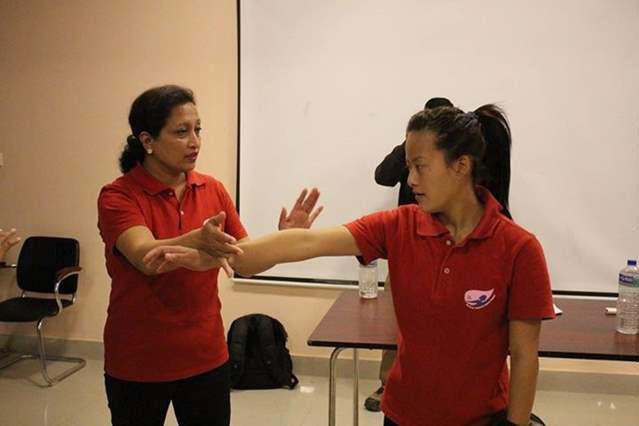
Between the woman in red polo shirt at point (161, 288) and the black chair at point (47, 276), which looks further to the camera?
the black chair at point (47, 276)

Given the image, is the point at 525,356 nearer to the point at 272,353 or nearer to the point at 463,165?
the point at 463,165

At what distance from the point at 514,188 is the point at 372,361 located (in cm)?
138

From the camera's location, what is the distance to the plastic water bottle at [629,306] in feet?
6.46

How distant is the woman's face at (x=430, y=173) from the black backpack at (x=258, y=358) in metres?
2.38

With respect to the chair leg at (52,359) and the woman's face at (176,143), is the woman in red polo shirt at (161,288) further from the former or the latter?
the chair leg at (52,359)

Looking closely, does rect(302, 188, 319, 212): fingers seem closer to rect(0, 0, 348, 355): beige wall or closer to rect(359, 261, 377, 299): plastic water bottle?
rect(359, 261, 377, 299): plastic water bottle

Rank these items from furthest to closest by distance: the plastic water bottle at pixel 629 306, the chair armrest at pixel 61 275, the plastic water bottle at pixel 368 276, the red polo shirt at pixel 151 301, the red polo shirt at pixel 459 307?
the chair armrest at pixel 61 275, the plastic water bottle at pixel 368 276, the plastic water bottle at pixel 629 306, the red polo shirt at pixel 151 301, the red polo shirt at pixel 459 307

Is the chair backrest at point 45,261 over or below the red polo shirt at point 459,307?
below

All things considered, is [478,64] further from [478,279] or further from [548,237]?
[478,279]

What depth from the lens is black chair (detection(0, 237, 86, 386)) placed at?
3631 millimetres

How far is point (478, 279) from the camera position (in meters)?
1.22

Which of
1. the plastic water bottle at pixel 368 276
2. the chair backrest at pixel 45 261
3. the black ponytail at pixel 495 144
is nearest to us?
the black ponytail at pixel 495 144

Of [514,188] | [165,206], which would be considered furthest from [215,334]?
[514,188]

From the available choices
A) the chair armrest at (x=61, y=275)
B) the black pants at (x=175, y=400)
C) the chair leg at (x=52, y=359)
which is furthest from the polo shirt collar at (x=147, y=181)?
the chair leg at (x=52, y=359)
